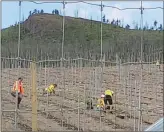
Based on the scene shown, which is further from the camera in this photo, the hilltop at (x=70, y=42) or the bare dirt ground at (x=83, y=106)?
the hilltop at (x=70, y=42)

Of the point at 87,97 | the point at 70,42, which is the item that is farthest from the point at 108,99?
the point at 70,42

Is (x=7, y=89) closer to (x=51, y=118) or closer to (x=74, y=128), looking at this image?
(x=51, y=118)

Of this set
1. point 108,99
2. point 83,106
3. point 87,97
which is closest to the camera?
point 83,106

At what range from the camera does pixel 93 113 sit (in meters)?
12.3

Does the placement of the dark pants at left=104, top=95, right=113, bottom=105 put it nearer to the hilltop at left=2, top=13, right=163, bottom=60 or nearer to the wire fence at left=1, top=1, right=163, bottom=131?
the wire fence at left=1, top=1, right=163, bottom=131

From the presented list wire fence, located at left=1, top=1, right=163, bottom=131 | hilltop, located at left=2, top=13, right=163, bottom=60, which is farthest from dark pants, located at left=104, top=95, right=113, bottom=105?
hilltop, located at left=2, top=13, right=163, bottom=60

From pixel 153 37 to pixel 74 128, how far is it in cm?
877

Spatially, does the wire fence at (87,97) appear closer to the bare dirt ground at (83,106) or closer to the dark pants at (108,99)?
the bare dirt ground at (83,106)

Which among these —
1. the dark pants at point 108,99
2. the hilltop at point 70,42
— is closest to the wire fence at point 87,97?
the hilltop at point 70,42

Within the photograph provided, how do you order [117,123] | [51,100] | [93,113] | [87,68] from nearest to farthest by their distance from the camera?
1. [117,123]
2. [93,113]
3. [51,100]
4. [87,68]

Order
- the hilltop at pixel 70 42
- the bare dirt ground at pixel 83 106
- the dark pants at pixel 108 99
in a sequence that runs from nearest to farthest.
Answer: the bare dirt ground at pixel 83 106, the dark pants at pixel 108 99, the hilltop at pixel 70 42

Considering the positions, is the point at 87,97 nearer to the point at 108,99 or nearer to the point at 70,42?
the point at 108,99

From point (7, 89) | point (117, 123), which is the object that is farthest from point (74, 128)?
point (7, 89)

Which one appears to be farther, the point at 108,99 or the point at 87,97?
the point at 87,97
